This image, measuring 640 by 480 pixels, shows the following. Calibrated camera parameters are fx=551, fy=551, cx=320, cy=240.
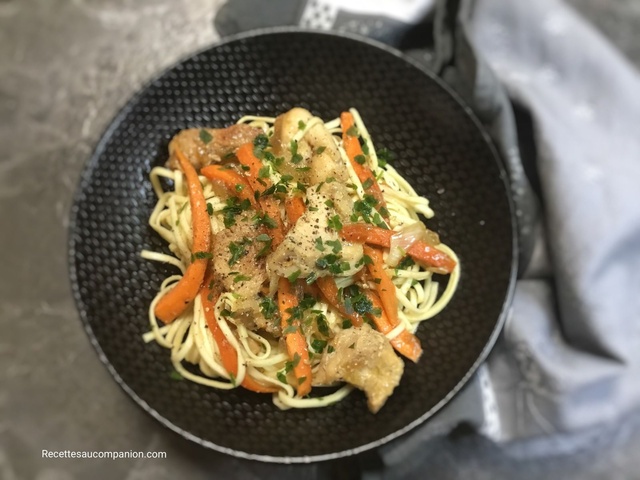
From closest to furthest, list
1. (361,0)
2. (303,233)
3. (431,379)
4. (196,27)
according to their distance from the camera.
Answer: (303,233) → (431,379) → (361,0) → (196,27)

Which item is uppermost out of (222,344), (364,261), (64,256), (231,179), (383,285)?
(231,179)

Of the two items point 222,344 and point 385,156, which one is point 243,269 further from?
point 385,156

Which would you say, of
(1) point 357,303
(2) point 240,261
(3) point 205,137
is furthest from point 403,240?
(3) point 205,137

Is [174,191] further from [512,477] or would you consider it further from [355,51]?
[512,477]

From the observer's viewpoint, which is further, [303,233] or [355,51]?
[355,51]

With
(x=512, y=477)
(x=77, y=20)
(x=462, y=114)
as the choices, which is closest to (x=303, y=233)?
(x=462, y=114)

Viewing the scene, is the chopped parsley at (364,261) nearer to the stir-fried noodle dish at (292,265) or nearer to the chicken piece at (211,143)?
the stir-fried noodle dish at (292,265)

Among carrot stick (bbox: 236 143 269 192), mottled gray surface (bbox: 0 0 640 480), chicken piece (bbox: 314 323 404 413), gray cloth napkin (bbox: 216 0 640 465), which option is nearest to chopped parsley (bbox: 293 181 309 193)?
carrot stick (bbox: 236 143 269 192)
